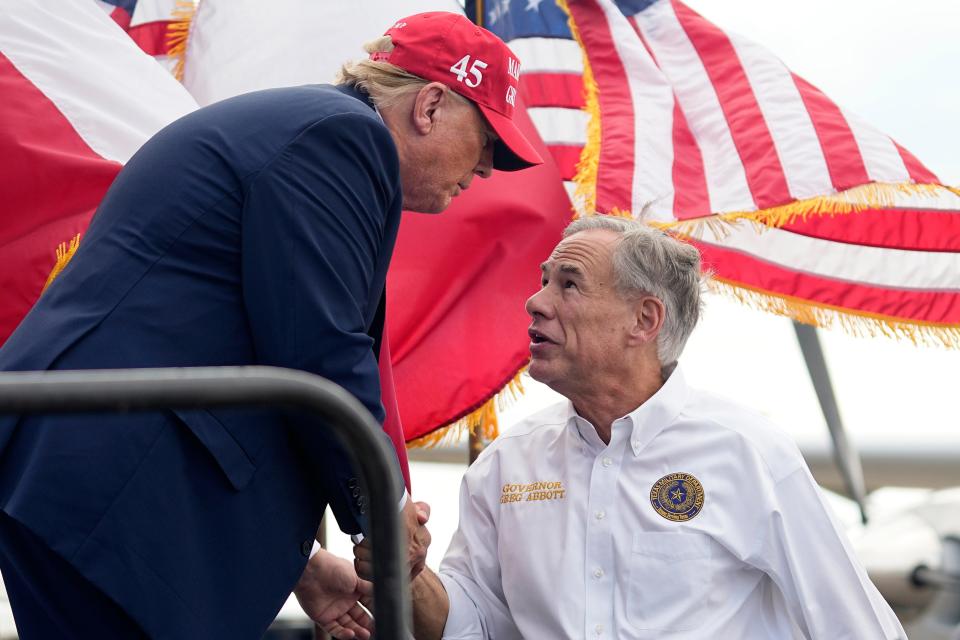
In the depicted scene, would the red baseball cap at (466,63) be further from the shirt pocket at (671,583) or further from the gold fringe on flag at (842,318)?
the gold fringe on flag at (842,318)

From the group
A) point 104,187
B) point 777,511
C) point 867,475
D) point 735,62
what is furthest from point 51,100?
point 867,475

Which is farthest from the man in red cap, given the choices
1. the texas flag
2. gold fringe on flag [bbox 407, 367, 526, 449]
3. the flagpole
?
the flagpole

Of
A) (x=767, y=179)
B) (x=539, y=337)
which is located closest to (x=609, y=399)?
(x=539, y=337)

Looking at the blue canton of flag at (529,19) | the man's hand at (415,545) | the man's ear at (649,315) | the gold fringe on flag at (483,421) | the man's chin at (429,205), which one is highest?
the man's chin at (429,205)

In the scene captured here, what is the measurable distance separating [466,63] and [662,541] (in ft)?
3.72

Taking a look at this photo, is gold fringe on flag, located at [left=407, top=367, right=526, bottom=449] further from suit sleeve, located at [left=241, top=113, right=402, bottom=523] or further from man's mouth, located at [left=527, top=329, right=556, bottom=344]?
suit sleeve, located at [left=241, top=113, right=402, bottom=523]

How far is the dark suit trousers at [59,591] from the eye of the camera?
1818 millimetres

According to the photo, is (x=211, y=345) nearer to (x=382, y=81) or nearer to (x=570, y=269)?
(x=382, y=81)

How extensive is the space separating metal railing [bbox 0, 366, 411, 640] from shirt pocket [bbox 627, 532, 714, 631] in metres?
1.58

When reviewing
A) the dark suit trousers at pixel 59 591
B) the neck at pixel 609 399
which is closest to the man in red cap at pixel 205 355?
the dark suit trousers at pixel 59 591

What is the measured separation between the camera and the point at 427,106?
2.35 m

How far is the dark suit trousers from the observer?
5.97 feet

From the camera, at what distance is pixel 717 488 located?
273 centimetres

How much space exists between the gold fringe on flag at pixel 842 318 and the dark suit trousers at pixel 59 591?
3272mm
